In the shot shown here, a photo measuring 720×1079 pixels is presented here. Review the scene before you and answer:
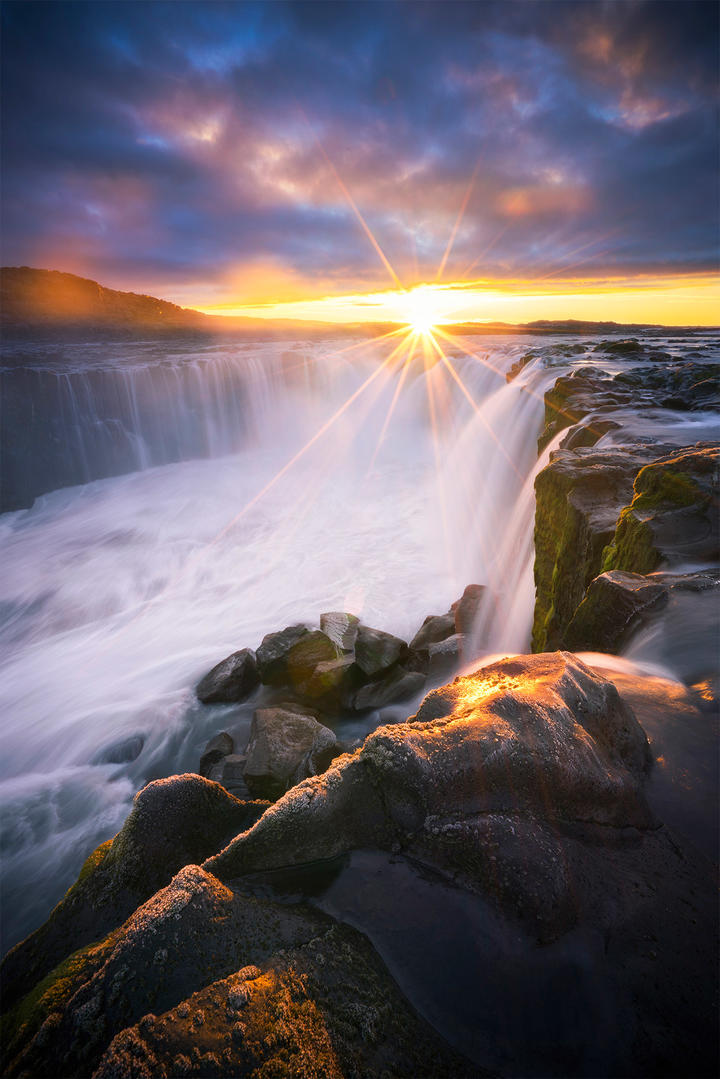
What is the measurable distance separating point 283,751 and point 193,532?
15.0 metres

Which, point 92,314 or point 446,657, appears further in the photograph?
point 92,314

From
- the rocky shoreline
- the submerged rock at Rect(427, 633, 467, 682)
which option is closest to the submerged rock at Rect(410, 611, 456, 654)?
the submerged rock at Rect(427, 633, 467, 682)

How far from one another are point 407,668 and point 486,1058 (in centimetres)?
694

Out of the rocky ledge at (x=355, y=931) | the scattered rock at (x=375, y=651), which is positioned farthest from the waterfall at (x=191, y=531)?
the rocky ledge at (x=355, y=931)

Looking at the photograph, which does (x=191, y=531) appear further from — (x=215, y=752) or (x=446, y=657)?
(x=446, y=657)

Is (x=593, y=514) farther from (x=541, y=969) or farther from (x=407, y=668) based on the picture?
(x=541, y=969)

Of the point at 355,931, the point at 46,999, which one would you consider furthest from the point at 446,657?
the point at 46,999

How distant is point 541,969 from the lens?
1854 millimetres

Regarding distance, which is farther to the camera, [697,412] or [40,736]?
[697,412]

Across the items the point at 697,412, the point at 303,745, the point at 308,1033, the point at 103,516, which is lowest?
the point at 103,516

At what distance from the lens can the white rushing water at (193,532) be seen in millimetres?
8133

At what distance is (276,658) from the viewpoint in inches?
334

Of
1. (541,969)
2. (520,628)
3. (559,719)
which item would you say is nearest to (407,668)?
(520,628)

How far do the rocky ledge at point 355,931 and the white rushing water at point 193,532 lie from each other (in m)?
5.18
